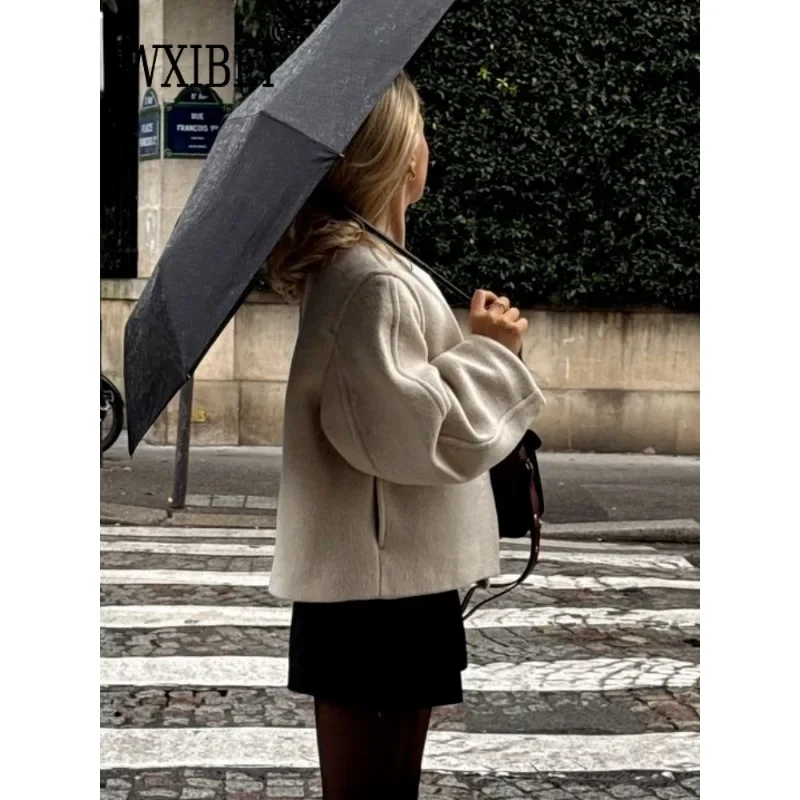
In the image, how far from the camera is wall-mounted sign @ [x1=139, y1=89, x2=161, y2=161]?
42.3 feet

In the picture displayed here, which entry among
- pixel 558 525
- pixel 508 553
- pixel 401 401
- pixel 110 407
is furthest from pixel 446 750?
pixel 110 407

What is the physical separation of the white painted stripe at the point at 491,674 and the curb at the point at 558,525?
343cm

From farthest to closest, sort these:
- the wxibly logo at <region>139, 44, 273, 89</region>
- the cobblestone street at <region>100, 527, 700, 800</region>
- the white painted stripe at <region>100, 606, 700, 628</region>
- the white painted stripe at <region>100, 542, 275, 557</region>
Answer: the wxibly logo at <region>139, 44, 273, 89</region>
the white painted stripe at <region>100, 542, 275, 557</region>
the white painted stripe at <region>100, 606, 700, 628</region>
the cobblestone street at <region>100, 527, 700, 800</region>

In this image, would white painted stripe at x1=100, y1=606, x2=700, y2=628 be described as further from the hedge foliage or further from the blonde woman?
the hedge foliage

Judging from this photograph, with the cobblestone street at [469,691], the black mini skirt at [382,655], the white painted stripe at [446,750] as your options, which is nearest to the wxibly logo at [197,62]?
the cobblestone street at [469,691]

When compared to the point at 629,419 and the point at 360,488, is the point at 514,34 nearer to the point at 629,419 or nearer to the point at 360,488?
the point at 629,419

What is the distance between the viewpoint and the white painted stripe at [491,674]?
5.64m

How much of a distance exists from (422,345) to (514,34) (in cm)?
1075

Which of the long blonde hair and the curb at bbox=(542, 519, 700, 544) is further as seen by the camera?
the curb at bbox=(542, 519, 700, 544)

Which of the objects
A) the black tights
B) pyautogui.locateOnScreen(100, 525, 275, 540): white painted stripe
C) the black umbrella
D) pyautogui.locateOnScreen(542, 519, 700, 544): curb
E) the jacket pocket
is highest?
the black umbrella

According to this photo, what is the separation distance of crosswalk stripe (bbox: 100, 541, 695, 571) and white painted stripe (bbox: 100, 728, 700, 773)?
3109 mm

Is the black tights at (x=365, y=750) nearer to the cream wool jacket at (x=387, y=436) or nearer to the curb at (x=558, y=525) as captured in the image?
the cream wool jacket at (x=387, y=436)

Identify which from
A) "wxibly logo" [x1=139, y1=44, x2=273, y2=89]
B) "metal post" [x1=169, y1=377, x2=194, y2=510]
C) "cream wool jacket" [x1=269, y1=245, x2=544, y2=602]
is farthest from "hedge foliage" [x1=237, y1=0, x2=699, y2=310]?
"cream wool jacket" [x1=269, y1=245, x2=544, y2=602]

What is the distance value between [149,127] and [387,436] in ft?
35.7
